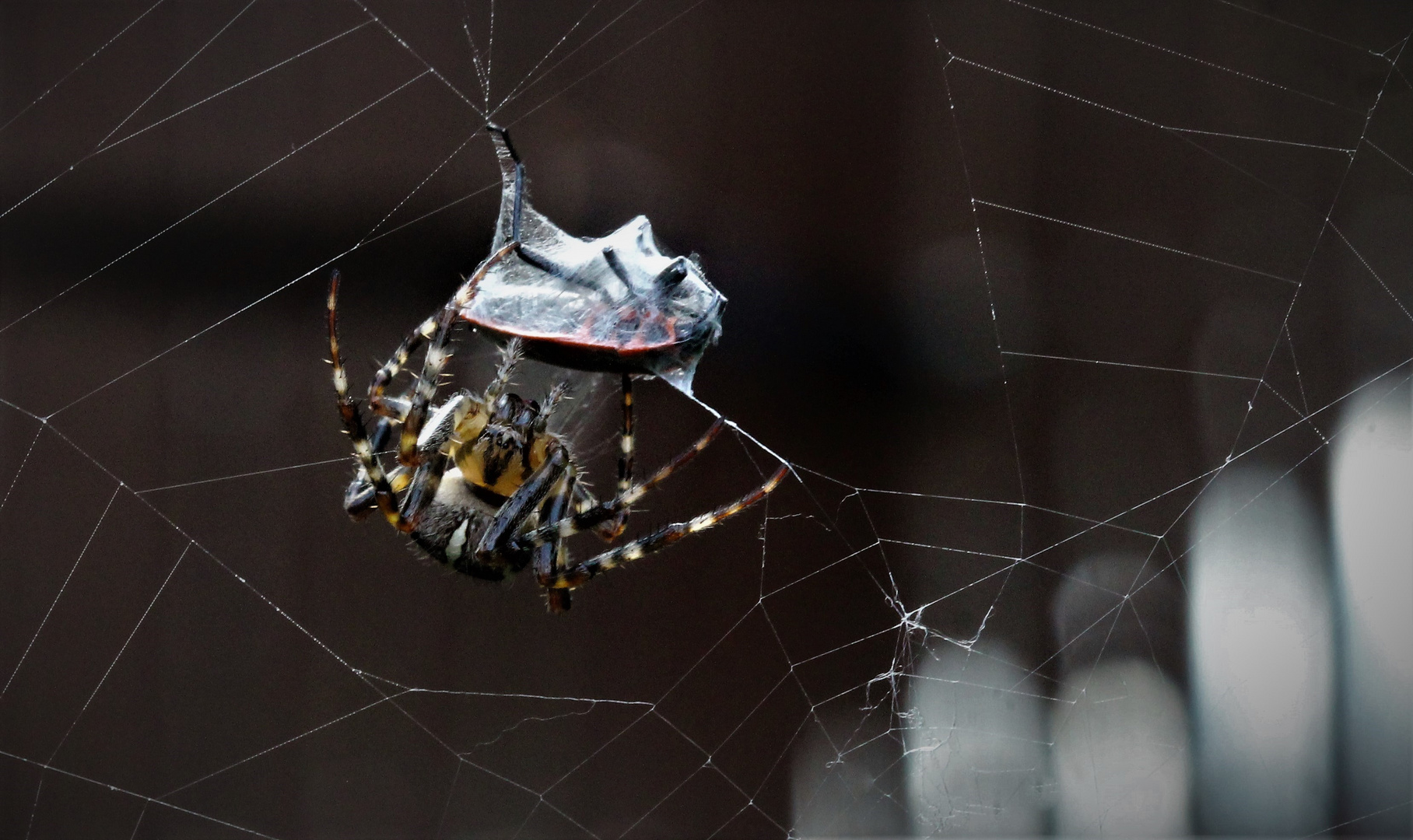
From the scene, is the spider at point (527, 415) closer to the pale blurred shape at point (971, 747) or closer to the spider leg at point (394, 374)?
the spider leg at point (394, 374)

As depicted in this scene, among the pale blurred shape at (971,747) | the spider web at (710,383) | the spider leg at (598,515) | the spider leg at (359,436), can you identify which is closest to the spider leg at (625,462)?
the spider leg at (598,515)

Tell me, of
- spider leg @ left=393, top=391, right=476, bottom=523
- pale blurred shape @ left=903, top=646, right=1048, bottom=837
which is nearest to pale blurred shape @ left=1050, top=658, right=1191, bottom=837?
pale blurred shape @ left=903, top=646, right=1048, bottom=837

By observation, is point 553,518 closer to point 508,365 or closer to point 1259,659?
point 508,365

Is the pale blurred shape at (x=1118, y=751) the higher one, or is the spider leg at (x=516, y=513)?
the spider leg at (x=516, y=513)

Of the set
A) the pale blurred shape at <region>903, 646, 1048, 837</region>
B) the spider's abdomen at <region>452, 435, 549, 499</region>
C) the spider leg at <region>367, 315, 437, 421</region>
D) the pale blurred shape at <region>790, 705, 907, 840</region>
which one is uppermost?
the spider leg at <region>367, 315, 437, 421</region>

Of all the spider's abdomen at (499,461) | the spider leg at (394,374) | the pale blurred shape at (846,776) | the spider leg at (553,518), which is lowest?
the pale blurred shape at (846,776)

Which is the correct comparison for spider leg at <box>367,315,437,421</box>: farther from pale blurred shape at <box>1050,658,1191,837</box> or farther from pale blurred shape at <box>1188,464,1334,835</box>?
pale blurred shape at <box>1188,464,1334,835</box>

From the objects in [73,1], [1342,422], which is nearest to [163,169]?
[73,1]

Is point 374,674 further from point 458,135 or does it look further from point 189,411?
point 458,135
